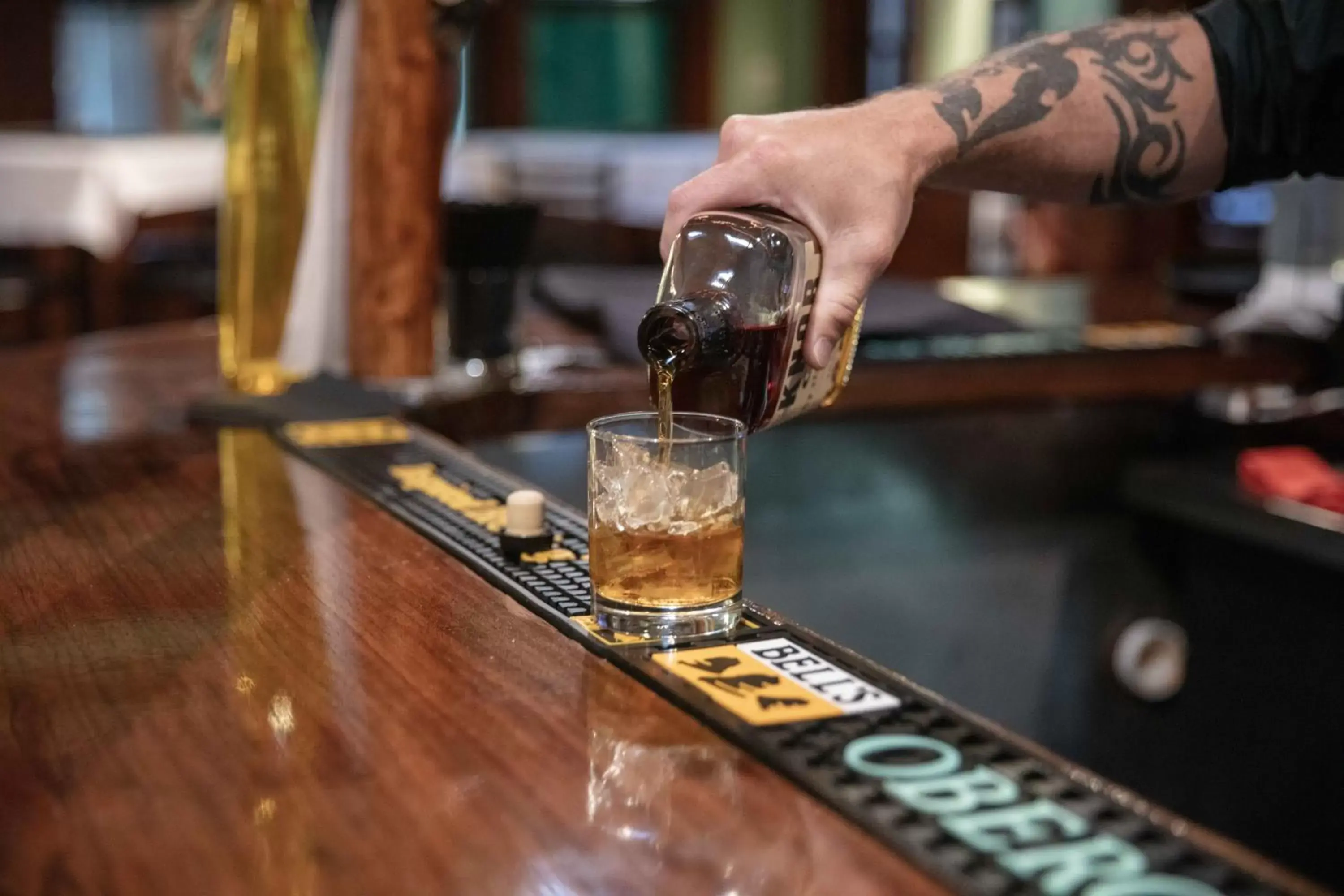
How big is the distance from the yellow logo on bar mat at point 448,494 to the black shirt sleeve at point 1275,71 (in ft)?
2.47

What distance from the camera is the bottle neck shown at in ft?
2.96

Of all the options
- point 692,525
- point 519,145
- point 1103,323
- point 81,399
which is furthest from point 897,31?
point 692,525

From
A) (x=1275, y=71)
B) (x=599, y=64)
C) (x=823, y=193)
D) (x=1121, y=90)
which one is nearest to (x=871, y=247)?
(x=823, y=193)

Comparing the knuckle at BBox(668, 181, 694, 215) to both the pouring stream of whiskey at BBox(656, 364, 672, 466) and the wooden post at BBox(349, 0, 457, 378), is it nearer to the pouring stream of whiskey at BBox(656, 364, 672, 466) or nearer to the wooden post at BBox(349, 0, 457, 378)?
the pouring stream of whiskey at BBox(656, 364, 672, 466)

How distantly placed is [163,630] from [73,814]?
279 millimetres

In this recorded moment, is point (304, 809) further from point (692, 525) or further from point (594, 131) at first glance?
point (594, 131)

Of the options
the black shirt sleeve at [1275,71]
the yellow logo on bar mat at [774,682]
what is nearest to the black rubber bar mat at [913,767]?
the yellow logo on bar mat at [774,682]

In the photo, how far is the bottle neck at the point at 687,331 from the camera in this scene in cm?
90

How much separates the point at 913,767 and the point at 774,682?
133 mm

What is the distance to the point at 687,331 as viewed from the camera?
0.91m

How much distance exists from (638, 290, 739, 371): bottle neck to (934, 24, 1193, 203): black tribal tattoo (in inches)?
16.2

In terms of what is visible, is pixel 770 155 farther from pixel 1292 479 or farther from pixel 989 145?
pixel 1292 479

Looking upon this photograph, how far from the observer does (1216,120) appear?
136 centimetres

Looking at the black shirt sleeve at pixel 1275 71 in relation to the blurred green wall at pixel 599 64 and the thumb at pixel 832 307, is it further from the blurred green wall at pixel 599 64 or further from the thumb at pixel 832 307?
the blurred green wall at pixel 599 64
